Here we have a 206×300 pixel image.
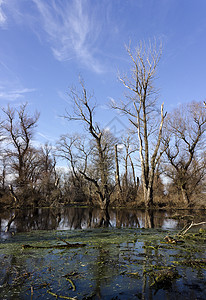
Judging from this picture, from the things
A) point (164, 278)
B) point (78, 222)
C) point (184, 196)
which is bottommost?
point (164, 278)

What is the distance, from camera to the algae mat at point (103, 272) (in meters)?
2.78

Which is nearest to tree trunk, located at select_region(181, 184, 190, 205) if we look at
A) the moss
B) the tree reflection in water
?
the tree reflection in water

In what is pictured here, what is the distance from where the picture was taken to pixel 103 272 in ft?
11.4

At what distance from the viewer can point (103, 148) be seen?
781 inches

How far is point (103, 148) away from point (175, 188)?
350 inches

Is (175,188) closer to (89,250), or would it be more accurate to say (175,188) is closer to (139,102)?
(139,102)

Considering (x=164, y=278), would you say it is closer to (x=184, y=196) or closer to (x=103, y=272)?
(x=103, y=272)

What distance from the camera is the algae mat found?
9.11 feet

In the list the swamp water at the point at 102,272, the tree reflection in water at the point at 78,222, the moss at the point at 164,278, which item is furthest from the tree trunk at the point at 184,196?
the moss at the point at 164,278

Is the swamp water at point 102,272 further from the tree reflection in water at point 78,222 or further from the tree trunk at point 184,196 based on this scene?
the tree trunk at point 184,196

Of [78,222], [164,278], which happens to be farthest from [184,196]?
[164,278]

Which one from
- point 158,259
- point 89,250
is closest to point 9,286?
point 89,250

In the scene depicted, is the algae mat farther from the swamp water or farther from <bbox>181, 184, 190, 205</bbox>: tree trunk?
<bbox>181, 184, 190, 205</bbox>: tree trunk

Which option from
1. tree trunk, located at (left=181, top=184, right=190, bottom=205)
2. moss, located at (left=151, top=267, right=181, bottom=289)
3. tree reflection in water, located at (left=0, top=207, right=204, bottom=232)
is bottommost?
moss, located at (left=151, top=267, right=181, bottom=289)
